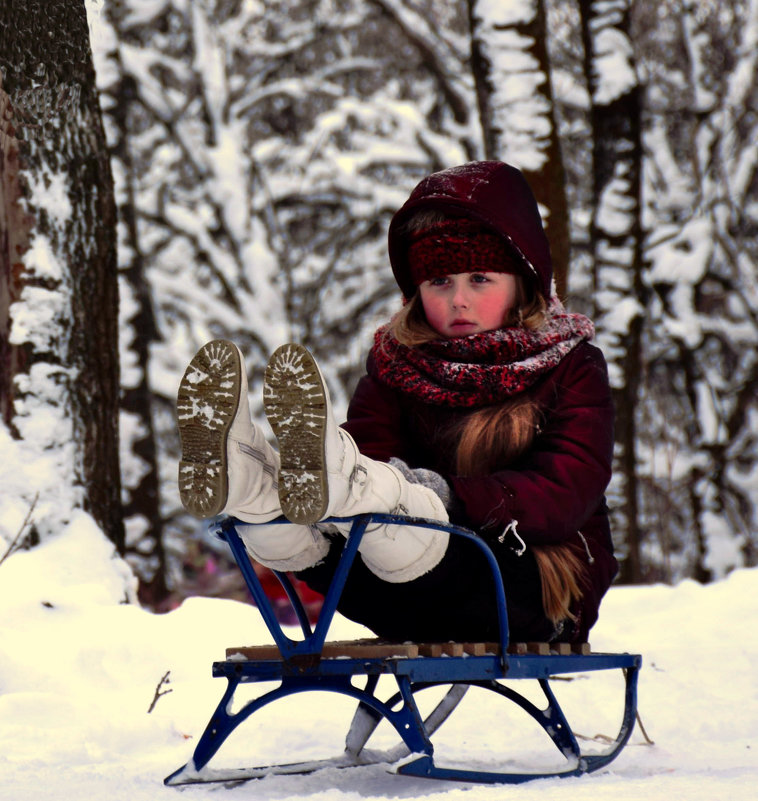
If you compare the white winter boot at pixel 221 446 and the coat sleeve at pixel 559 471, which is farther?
the coat sleeve at pixel 559 471

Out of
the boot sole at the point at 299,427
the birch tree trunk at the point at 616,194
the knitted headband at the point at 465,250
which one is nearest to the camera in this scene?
the boot sole at the point at 299,427

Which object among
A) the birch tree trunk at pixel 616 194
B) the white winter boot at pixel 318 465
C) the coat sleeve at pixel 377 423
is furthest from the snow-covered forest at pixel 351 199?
the white winter boot at pixel 318 465

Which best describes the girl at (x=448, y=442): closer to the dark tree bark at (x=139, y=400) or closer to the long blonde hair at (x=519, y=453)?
the long blonde hair at (x=519, y=453)

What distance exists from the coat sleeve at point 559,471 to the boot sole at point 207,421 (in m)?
0.63

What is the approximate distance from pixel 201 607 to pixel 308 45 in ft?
32.4

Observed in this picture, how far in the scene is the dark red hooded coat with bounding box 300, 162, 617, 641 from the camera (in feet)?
9.55

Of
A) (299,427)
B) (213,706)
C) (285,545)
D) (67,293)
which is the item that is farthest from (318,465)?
(67,293)

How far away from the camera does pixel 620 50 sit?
857 cm

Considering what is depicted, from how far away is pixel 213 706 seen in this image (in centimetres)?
386

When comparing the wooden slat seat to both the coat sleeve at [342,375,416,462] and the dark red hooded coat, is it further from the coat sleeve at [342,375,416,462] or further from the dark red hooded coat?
the coat sleeve at [342,375,416,462]

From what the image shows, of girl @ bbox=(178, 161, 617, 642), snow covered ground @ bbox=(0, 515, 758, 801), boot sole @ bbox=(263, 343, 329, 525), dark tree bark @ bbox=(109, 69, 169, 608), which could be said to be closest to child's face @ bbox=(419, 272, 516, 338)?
girl @ bbox=(178, 161, 617, 642)

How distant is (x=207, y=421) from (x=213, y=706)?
1.57 metres

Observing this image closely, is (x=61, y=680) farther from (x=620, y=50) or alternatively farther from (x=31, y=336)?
(x=620, y=50)

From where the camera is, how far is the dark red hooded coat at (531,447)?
2.91 metres
